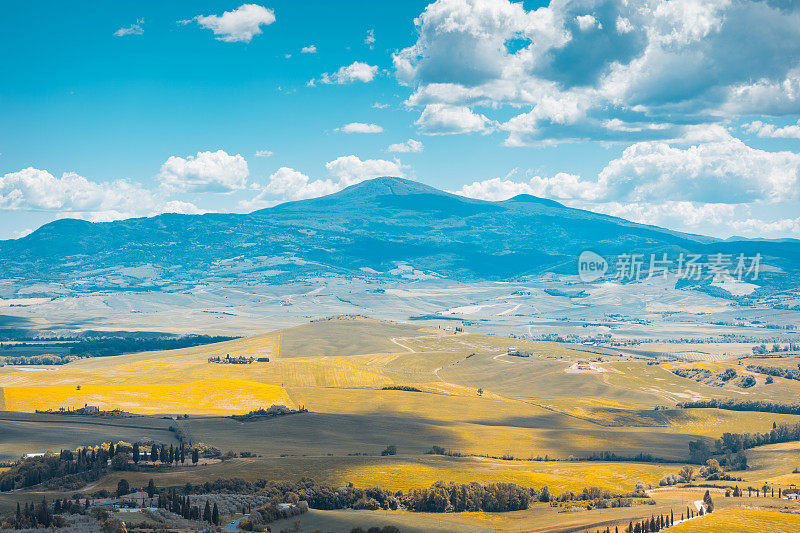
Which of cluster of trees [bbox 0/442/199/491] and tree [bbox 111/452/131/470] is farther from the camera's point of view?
tree [bbox 111/452/131/470]

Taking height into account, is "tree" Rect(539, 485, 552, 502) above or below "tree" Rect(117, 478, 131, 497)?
below

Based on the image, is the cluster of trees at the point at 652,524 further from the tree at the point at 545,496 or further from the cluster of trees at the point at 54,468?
the cluster of trees at the point at 54,468

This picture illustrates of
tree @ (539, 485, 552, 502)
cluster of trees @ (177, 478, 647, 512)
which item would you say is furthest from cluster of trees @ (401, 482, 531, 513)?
tree @ (539, 485, 552, 502)

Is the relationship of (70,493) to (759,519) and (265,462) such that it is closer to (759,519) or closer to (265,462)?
(265,462)

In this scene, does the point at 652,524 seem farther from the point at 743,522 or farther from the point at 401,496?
the point at 401,496

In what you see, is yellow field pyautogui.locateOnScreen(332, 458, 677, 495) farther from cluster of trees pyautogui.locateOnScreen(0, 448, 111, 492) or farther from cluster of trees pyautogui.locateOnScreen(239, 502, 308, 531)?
cluster of trees pyautogui.locateOnScreen(0, 448, 111, 492)
